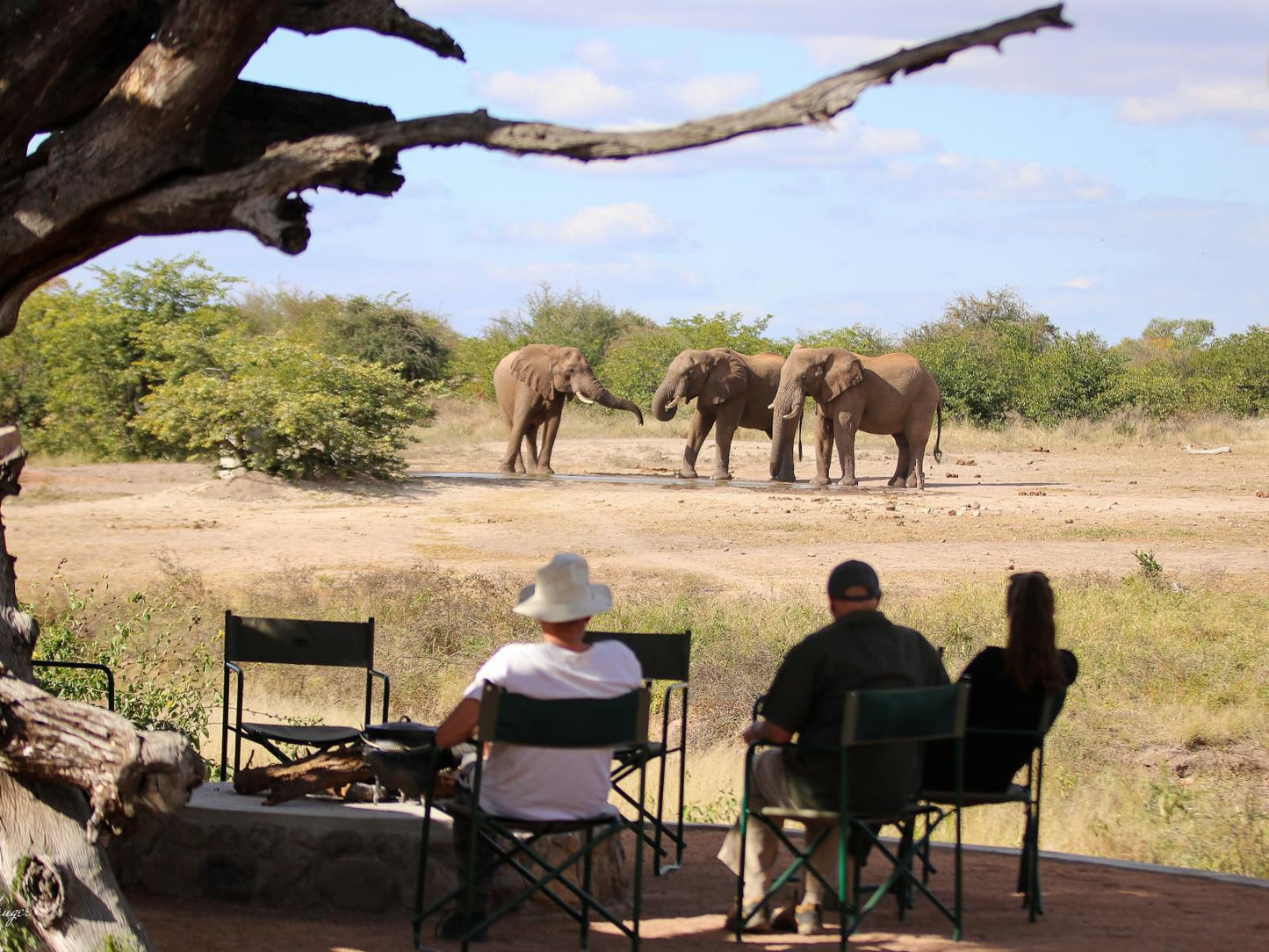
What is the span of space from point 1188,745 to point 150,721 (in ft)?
19.7

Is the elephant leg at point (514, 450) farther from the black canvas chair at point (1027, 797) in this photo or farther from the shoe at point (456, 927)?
the shoe at point (456, 927)

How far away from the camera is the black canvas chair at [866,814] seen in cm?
479

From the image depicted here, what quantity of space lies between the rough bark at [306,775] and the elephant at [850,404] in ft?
68.2

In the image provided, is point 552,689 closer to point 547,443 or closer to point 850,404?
point 850,404

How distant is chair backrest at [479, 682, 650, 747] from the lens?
459 centimetres

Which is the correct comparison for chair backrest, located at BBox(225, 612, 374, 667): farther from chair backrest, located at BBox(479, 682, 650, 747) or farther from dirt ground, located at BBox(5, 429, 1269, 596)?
dirt ground, located at BBox(5, 429, 1269, 596)

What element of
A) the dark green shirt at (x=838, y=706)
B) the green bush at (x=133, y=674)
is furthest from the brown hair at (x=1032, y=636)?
the green bush at (x=133, y=674)

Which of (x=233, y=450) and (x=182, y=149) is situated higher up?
(x=182, y=149)

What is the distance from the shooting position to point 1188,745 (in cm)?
961

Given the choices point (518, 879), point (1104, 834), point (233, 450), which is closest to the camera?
point (518, 879)

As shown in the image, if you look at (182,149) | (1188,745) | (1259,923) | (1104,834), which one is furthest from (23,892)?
(1188,745)

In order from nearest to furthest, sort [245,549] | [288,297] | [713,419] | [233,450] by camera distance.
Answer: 1. [245,549]
2. [233,450]
3. [713,419]
4. [288,297]

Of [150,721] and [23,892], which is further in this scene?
[150,721]

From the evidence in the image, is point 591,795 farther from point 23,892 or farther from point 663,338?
point 663,338
